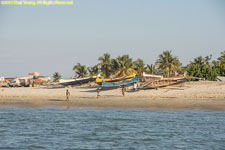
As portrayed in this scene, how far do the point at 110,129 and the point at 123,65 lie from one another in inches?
1628

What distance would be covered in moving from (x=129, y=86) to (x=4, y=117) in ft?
78.7

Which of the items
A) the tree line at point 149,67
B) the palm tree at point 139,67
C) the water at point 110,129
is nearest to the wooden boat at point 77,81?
the tree line at point 149,67

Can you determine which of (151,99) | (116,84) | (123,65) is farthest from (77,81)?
(151,99)

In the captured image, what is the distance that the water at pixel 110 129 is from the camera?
20375mm

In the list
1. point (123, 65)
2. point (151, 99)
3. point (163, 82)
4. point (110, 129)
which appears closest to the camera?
point (110, 129)

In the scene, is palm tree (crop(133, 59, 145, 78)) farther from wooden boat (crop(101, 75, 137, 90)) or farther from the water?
the water

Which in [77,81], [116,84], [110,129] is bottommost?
[110,129]

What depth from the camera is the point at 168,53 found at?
71.4m

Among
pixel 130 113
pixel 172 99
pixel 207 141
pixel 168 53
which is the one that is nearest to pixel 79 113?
pixel 130 113

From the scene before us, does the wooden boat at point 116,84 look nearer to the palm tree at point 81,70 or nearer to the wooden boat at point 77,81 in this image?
the wooden boat at point 77,81

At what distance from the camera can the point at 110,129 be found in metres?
25.6

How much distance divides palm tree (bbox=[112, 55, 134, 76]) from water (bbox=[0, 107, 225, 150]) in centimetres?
3179

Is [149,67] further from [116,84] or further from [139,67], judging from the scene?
[116,84]

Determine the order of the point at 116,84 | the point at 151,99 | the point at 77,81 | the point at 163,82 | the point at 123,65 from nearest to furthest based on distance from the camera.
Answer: the point at 151,99
the point at 163,82
the point at 116,84
the point at 77,81
the point at 123,65
